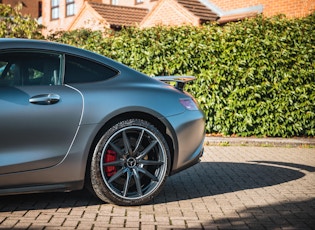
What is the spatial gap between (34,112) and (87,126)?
521mm

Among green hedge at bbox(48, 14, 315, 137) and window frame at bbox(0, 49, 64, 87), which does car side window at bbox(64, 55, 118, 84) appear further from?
green hedge at bbox(48, 14, 315, 137)

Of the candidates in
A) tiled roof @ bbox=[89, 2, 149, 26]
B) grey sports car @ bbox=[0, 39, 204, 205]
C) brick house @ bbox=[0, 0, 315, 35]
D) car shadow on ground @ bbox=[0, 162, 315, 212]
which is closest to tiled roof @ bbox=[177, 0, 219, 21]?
brick house @ bbox=[0, 0, 315, 35]

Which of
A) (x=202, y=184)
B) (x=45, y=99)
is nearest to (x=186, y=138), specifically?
(x=202, y=184)

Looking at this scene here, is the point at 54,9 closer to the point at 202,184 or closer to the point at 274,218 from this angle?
the point at 202,184

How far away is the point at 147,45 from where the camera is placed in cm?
1236

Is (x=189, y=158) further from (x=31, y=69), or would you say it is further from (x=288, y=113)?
(x=288, y=113)

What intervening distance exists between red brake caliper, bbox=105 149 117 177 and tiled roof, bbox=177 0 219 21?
16631 millimetres

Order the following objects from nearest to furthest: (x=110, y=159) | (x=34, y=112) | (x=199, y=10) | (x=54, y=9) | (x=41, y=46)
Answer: (x=34, y=112) → (x=41, y=46) → (x=110, y=159) → (x=199, y=10) → (x=54, y=9)

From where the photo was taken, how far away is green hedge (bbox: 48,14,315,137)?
467 inches

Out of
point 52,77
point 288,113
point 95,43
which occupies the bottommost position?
point 288,113

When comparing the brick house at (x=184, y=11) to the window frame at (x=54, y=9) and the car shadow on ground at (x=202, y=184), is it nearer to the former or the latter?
the car shadow on ground at (x=202, y=184)

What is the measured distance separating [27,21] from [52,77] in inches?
465

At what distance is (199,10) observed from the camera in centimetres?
2209

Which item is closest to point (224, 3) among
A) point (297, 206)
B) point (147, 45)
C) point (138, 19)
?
point (138, 19)
